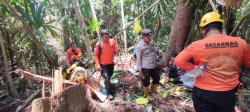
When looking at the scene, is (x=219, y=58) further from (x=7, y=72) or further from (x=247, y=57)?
(x=7, y=72)

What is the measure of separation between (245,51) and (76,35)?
12987mm

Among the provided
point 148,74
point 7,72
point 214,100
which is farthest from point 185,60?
point 7,72

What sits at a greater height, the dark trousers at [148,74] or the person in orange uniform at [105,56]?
the person in orange uniform at [105,56]

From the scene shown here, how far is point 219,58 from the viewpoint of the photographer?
11.5ft

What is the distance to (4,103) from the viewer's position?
8.90 metres

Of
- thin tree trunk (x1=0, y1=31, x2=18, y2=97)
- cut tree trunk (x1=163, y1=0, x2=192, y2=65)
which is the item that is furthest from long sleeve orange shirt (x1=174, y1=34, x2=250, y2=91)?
thin tree trunk (x1=0, y1=31, x2=18, y2=97)

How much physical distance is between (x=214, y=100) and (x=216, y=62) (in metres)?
0.42

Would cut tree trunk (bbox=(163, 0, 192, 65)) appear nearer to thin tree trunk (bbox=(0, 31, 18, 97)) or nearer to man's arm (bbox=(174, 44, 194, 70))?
thin tree trunk (bbox=(0, 31, 18, 97))

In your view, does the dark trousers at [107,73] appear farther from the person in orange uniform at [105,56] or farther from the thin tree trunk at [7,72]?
the thin tree trunk at [7,72]

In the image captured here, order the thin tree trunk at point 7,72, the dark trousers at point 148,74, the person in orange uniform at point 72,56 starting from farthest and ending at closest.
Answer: the person in orange uniform at point 72,56, the thin tree trunk at point 7,72, the dark trousers at point 148,74

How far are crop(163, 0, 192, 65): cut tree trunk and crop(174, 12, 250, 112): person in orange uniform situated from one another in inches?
211

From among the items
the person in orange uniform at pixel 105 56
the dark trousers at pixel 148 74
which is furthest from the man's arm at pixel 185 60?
the person in orange uniform at pixel 105 56

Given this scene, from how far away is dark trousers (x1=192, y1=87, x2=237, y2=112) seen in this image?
361 cm

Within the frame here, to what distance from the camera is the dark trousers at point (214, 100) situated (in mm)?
3605
